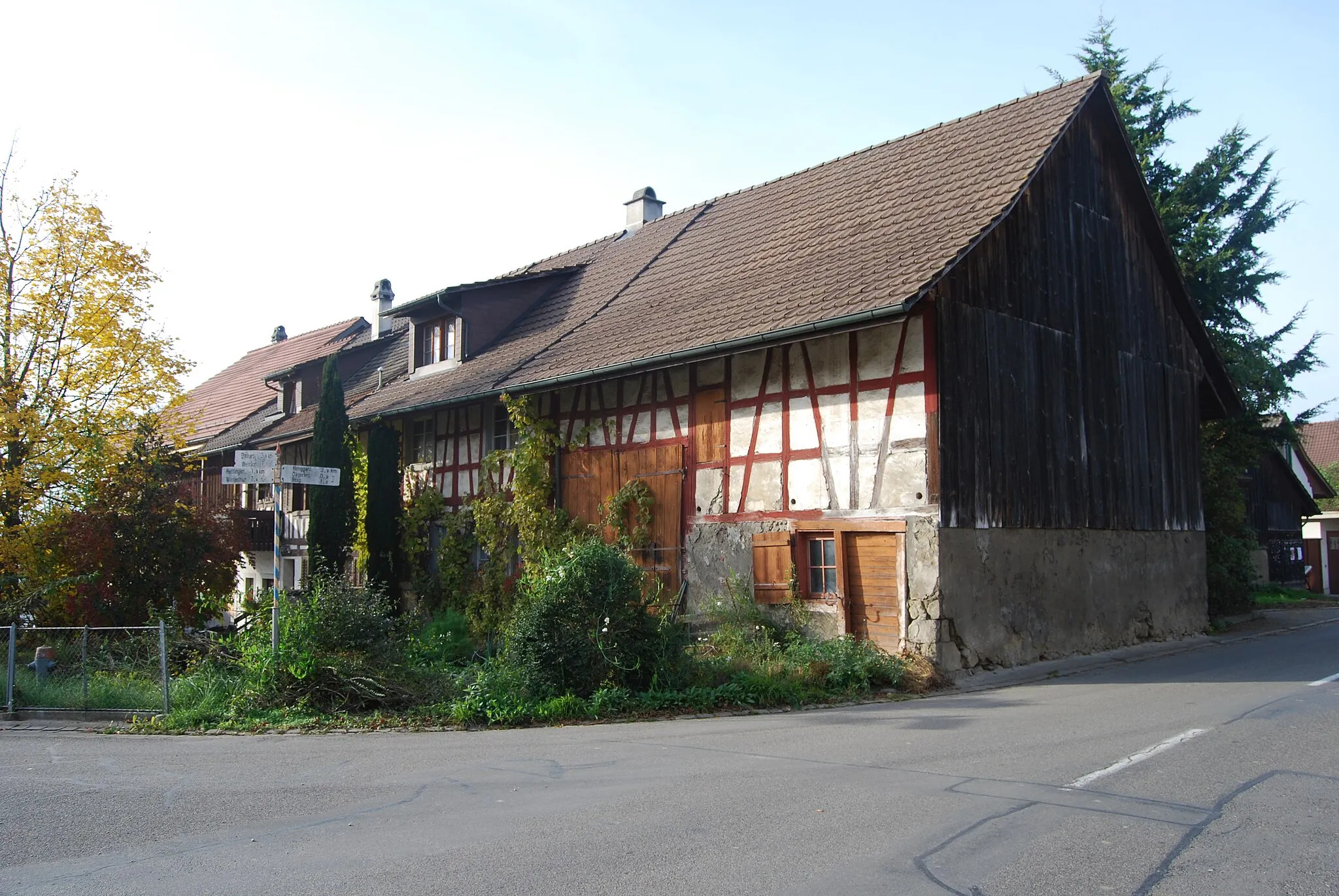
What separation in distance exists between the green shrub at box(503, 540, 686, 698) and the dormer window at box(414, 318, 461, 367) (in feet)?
39.5

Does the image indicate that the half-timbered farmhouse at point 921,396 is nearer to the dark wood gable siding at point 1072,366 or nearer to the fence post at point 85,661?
the dark wood gable siding at point 1072,366

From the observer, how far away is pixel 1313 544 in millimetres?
41688

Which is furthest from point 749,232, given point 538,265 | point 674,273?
point 538,265

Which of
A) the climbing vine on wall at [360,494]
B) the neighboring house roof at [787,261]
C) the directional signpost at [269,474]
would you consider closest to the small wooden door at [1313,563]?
the neighboring house roof at [787,261]

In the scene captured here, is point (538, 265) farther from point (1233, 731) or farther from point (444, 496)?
point (1233, 731)

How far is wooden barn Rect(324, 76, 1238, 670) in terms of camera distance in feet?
44.8

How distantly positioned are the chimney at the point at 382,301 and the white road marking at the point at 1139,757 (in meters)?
27.0

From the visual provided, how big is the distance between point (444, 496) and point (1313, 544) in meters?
36.1

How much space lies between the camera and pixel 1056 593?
15414 millimetres

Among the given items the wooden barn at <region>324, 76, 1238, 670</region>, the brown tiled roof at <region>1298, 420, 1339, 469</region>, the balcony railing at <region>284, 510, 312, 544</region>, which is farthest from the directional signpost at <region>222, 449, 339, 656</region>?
the brown tiled roof at <region>1298, 420, 1339, 469</region>

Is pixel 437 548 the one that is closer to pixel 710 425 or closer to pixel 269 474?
pixel 710 425

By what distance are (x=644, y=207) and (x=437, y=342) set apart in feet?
21.4

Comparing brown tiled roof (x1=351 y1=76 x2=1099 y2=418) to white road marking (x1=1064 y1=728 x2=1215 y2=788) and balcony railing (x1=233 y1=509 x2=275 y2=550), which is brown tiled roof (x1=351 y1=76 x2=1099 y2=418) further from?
white road marking (x1=1064 y1=728 x2=1215 y2=788)

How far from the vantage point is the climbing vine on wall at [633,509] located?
16.8 m
